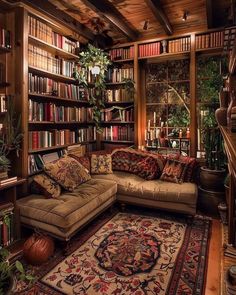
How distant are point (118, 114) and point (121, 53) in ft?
3.52

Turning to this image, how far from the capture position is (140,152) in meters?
3.56

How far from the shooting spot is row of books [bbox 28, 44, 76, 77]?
2.80 m

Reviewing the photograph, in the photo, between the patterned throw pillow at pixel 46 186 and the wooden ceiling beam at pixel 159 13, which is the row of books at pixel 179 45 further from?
the patterned throw pillow at pixel 46 186

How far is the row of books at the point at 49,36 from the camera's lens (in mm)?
2764

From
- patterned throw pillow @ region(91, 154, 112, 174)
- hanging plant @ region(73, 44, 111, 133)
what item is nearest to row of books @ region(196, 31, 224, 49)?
hanging plant @ region(73, 44, 111, 133)

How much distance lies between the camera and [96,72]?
11.8 feet

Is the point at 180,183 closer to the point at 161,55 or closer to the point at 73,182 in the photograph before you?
the point at 73,182

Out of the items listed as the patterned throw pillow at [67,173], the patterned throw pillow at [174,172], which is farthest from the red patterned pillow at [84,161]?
the patterned throw pillow at [174,172]

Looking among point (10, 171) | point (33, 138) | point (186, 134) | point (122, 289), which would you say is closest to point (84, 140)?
point (33, 138)

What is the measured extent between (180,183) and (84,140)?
69.4 inches

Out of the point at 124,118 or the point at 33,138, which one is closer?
the point at 33,138

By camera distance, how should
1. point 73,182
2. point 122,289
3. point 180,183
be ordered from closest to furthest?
point 122,289 → point 73,182 → point 180,183

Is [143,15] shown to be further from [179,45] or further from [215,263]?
[215,263]

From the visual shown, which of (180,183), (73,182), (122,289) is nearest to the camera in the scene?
(122,289)
